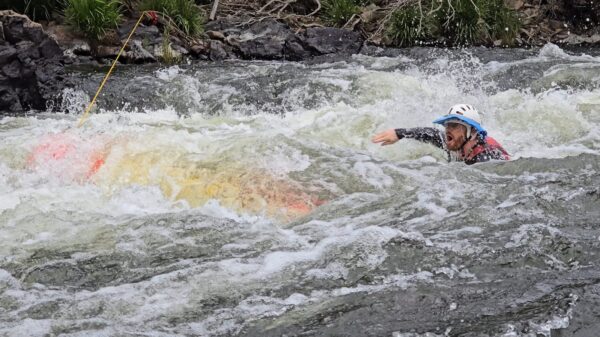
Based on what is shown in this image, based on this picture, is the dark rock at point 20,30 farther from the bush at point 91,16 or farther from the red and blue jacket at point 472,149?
the red and blue jacket at point 472,149

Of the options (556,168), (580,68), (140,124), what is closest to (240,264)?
(556,168)

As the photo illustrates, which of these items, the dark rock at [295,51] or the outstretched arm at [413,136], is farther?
the dark rock at [295,51]

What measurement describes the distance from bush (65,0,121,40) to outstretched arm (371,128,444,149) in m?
7.60

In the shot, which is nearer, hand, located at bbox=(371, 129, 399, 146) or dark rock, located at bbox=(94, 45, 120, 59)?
hand, located at bbox=(371, 129, 399, 146)

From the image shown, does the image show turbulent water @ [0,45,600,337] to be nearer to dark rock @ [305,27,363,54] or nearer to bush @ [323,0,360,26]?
dark rock @ [305,27,363,54]

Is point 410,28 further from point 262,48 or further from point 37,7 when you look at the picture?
point 37,7

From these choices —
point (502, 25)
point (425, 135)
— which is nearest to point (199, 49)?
point (502, 25)

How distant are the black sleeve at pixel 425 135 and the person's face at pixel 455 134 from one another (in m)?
0.28

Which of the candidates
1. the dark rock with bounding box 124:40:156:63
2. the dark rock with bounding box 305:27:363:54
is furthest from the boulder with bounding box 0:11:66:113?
the dark rock with bounding box 305:27:363:54

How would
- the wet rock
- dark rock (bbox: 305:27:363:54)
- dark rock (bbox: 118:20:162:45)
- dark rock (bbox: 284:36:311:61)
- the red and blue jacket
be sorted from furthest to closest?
the wet rock → dark rock (bbox: 305:27:363:54) → dark rock (bbox: 284:36:311:61) → dark rock (bbox: 118:20:162:45) → the red and blue jacket

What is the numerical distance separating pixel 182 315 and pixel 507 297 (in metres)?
1.47

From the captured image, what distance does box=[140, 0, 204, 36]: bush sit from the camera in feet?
42.6

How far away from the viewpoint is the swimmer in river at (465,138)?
216 inches

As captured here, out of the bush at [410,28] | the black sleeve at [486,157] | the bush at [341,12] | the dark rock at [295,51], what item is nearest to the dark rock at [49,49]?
the dark rock at [295,51]
